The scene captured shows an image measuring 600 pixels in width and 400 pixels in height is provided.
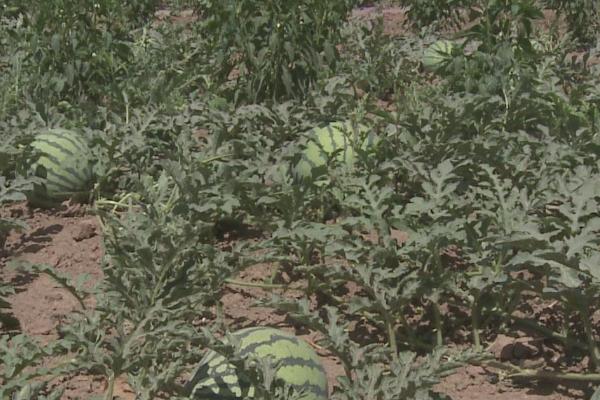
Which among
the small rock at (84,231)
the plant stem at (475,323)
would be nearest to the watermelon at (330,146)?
the small rock at (84,231)

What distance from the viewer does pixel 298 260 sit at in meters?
3.58

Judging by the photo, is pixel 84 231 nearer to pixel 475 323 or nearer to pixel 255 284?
pixel 255 284

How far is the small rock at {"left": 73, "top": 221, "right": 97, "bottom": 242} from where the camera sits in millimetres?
4312

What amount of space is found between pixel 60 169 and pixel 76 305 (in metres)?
1.21

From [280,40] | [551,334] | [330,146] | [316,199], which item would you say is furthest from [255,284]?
[280,40]

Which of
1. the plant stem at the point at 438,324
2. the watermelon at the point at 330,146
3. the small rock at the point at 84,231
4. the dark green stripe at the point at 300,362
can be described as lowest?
the plant stem at the point at 438,324

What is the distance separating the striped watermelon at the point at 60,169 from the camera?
466cm

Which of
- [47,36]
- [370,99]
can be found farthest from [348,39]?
[47,36]

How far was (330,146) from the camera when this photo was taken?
4.50 metres

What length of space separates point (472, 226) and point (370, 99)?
8.80 ft

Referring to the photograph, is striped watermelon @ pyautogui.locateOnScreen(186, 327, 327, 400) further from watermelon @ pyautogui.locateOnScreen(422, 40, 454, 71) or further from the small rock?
watermelon @ pyautogui.locateOnScreen(422, 40, 454, 71)

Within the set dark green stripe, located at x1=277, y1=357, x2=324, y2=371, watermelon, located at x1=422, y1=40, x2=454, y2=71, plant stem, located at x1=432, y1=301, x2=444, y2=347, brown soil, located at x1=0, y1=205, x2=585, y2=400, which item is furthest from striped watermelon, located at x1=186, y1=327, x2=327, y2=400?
watermelon, located at x1=422, y1=40, x2=454, y2=71

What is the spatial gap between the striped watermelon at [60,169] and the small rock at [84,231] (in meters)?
0.35

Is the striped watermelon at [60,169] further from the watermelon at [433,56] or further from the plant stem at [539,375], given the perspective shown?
the watermelon at [433,56]
